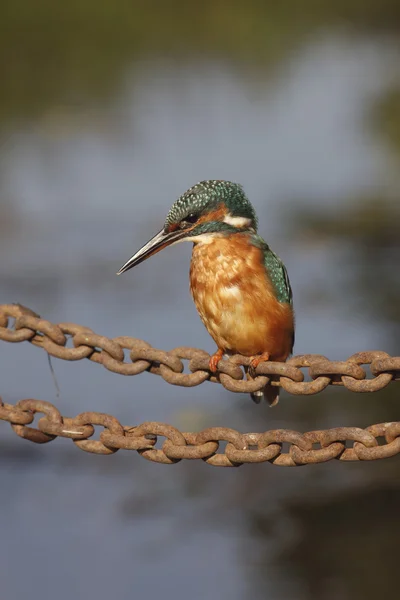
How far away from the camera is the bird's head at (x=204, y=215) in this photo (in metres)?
2.51

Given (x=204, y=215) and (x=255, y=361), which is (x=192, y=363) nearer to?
(x=255, y=361)

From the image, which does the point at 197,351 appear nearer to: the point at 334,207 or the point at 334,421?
the point at 334,421

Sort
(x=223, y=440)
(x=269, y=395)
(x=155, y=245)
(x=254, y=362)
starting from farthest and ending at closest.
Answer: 1. (x=269, y=395)
2. (x=155, y=245)
3. (x=254, y=362)
4. (x=223, y=440)

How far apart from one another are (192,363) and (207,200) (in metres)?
0.57

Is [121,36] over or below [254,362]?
over

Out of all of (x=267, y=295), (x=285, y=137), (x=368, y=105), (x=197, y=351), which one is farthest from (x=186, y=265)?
(x=197, y=351)

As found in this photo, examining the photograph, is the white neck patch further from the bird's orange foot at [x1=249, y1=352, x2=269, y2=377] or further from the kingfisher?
the bird's orange foot at [x1=249, y1=352, x2=269, y2=377]

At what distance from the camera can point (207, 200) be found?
2549 mm

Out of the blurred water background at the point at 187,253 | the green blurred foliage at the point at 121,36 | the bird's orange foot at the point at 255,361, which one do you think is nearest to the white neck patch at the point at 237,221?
the bird's orange foot at the point at 255,361

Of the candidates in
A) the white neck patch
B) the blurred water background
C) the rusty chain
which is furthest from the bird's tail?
the rusty chain

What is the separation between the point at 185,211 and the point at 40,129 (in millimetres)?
4817

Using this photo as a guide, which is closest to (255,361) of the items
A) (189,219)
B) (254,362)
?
(254,362)

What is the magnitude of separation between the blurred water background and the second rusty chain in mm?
1310

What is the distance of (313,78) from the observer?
766 cm
